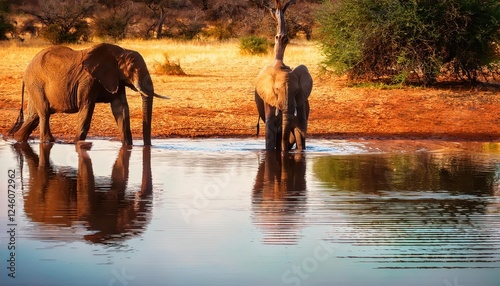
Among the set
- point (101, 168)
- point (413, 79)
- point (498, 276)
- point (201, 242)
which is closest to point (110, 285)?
point (201, 242)

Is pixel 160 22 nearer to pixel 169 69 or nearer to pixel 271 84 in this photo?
pixel 169 69

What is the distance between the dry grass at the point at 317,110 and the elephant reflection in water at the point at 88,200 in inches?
144

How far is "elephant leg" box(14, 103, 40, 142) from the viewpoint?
1277 centimetres

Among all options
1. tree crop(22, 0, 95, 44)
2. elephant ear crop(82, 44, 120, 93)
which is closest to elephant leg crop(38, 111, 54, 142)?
elephant ear crop(82, 44, 120, 93)

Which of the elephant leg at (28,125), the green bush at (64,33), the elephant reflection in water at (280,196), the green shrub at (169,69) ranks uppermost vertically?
the green bush at (64,33)

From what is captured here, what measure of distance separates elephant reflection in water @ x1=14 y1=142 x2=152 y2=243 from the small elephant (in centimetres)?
184

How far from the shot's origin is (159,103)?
1722cm

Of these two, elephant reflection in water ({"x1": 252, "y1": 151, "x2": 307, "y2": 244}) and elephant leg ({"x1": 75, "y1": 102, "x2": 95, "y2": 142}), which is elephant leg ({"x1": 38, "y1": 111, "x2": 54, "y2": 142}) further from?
elephant reflection in water ({"x1": 252, "y1": 151, "x2": 307, "y2": 244})

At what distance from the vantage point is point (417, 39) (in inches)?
799

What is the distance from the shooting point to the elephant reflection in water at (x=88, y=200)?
286 inches

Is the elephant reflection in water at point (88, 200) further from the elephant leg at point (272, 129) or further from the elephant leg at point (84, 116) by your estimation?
the elephant leg at point (272, 129)

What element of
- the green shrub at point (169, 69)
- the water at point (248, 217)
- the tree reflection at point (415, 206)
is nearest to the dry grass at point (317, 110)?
the green shrub at point (169, 69)

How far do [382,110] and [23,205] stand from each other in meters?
10.1

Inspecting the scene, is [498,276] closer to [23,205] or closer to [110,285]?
[110,285]
